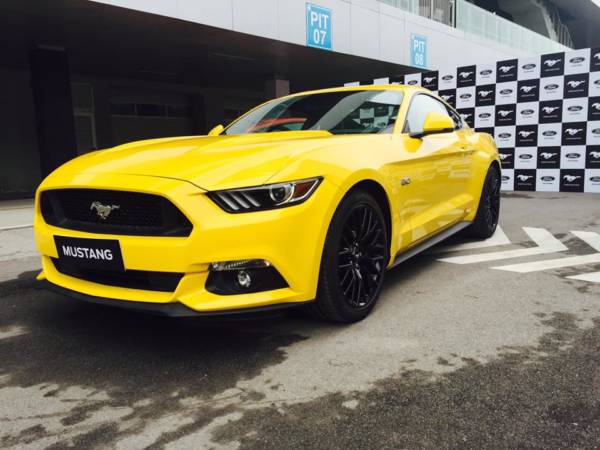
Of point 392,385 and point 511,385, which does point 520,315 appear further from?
point 392,385

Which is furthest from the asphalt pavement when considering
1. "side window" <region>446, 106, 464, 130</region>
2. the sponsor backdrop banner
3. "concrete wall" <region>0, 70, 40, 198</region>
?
"concrete wall" <region>0, 70, 40, 198</region>

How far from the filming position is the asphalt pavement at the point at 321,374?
5.41ft

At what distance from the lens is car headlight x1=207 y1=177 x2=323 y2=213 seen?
6.83 ft

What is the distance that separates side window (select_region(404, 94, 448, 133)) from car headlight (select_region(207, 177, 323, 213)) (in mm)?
1328

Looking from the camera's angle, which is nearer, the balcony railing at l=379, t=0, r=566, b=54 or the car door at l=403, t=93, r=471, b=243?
the car door at l=403, t=93, r=471, b=243

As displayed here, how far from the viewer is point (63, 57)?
1121cm

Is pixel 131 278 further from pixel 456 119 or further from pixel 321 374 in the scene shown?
pixel 456 119

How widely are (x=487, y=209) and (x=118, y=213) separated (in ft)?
11.4

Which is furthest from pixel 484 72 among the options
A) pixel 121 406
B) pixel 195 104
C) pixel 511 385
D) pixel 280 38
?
pixel 195 104

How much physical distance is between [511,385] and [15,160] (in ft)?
51.0

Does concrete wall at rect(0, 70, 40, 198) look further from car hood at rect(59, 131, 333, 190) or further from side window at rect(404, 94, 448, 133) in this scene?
side window at rect(404, 94, 448, 133)

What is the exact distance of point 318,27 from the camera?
11328 millimetres

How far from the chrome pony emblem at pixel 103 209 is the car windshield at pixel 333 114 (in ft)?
4.64

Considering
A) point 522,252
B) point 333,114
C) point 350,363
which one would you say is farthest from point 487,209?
point 350,363
